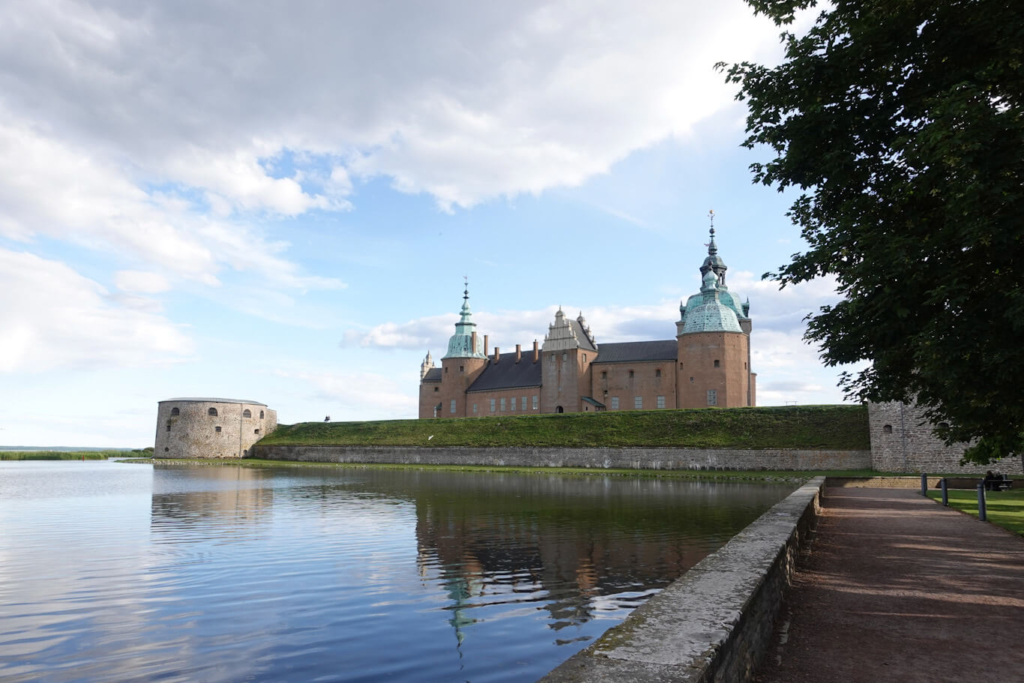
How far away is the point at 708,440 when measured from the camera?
50812 mm

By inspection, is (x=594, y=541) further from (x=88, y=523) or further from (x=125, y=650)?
(x=88, y=523)

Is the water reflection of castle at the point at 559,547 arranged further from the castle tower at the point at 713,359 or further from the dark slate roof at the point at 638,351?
the dark slate roof at the point at 638,351

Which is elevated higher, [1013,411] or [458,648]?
[1013,411]

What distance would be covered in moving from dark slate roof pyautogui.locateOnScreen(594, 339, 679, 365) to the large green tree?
57.3 metres

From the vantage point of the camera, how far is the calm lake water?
730cm

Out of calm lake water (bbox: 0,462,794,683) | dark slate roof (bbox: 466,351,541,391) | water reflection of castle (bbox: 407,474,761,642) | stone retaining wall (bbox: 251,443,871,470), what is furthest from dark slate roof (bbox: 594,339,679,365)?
calm lake water (bbox: 0,462,794,683)

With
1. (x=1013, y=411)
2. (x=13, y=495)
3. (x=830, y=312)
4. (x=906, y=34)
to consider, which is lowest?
(x=13, y=495)

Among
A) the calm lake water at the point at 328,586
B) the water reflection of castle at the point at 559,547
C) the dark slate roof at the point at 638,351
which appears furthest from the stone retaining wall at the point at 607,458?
the calm lake water at the point at 328,586

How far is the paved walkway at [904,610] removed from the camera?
5785 mm

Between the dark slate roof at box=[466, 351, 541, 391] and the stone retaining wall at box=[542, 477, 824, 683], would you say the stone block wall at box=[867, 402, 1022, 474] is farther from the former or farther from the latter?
the dark slate roof at box=[466, 351, 541, 391]

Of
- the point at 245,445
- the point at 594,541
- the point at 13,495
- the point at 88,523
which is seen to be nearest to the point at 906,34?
the point at 594,541

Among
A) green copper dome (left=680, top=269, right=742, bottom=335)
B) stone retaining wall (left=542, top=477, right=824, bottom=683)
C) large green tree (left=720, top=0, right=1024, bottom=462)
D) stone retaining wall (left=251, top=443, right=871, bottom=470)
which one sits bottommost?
stone retaining wall (left=251, top=443, right=871, bottom=470)

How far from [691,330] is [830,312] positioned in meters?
54.7

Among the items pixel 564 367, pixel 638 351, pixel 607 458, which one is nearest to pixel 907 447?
pixel 607 458
